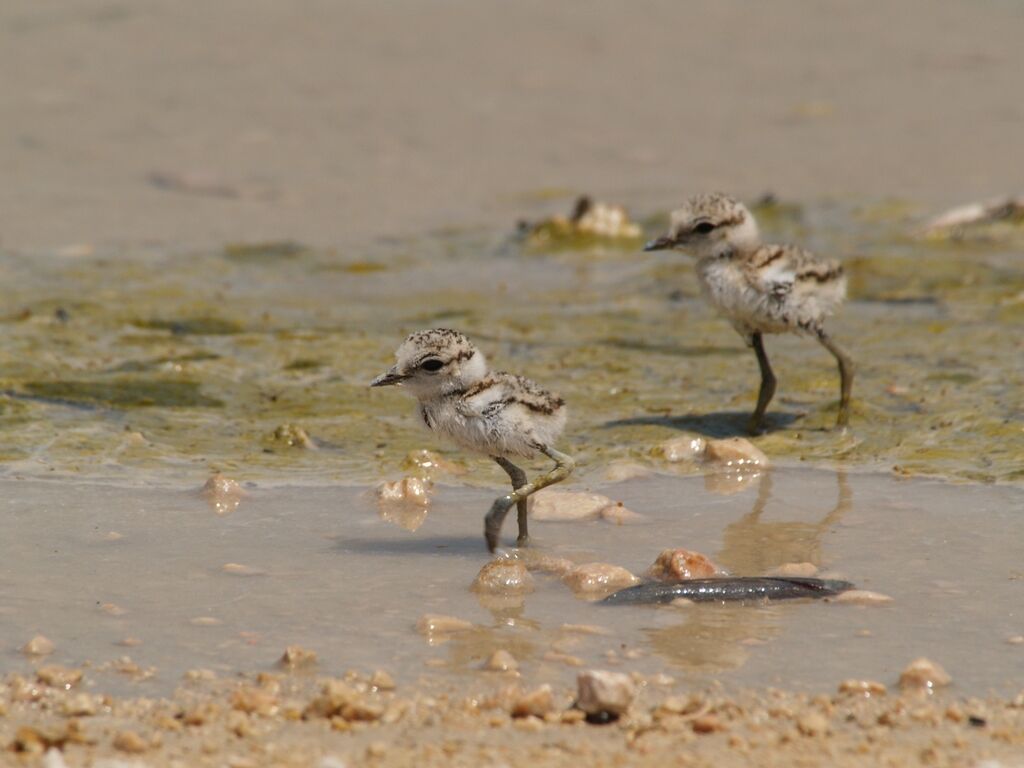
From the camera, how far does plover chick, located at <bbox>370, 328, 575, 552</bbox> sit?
19.2 ft

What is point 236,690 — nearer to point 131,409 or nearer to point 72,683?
point 72,683

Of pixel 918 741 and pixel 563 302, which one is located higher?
pixel 563 302

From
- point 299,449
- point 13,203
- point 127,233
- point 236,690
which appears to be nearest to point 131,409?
point 299,449

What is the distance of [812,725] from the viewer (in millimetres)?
4168

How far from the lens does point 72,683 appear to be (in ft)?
14.7

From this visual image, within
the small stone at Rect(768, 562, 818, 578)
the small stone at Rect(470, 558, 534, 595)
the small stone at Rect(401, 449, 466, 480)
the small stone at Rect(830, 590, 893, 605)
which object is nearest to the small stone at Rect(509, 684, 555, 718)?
the small stone at Rect(470, 558, 534, 595)

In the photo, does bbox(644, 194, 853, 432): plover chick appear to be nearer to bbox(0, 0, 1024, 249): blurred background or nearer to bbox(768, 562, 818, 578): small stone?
bbox(768, 562, 818, 578): small stone

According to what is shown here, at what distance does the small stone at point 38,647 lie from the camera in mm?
4719

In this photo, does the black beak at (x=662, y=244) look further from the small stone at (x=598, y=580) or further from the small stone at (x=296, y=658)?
the small stone at (x=296, y=658)

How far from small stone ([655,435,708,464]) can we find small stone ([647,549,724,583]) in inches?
65.5

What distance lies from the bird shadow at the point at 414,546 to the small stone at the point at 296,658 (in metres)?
1.20

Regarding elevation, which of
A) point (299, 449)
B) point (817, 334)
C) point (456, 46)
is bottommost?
point (299, 449)

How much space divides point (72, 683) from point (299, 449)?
2802 millimetres

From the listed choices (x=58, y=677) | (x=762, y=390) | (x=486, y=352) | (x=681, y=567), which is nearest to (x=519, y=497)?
(x=681, y=567)
